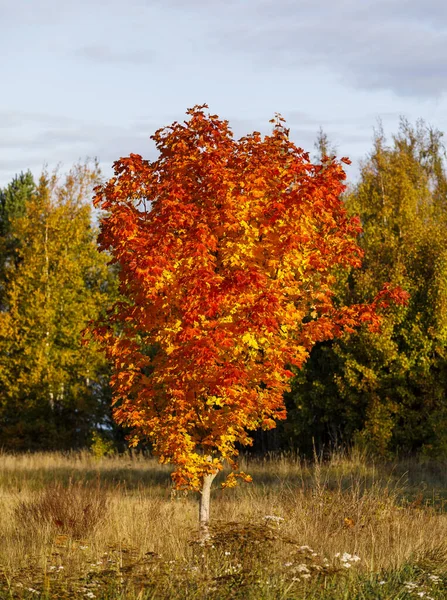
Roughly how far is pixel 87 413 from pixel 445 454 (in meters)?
13.5

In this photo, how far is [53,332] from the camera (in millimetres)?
27812

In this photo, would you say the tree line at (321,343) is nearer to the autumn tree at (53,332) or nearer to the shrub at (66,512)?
the autumn tree at (53,332)

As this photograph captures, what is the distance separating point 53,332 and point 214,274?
18969 millimetres

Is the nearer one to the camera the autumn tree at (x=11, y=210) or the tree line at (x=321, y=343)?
the tree line at (x=321, y=343)

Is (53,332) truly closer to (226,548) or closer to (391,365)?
(391,365)

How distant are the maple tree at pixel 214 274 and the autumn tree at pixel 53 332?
54.3 ft

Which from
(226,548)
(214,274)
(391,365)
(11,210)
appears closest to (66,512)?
(226,548)

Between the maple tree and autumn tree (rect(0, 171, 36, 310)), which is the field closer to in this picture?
the maple tree

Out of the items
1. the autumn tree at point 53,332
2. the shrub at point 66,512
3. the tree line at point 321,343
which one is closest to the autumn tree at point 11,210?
the tree line at point 321,343

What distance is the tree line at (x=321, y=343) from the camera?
21516mm

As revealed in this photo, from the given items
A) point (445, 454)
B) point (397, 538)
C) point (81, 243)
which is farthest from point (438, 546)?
point (81, 243)

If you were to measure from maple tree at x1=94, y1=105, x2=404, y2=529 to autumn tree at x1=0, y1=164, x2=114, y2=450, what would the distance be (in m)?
16.5

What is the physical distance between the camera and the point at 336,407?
2261 centimetres

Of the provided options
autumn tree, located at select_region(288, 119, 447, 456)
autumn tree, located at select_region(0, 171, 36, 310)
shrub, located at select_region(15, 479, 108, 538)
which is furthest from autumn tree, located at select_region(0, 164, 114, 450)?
shrub, located at select_region(15, 479, 108, 538)
